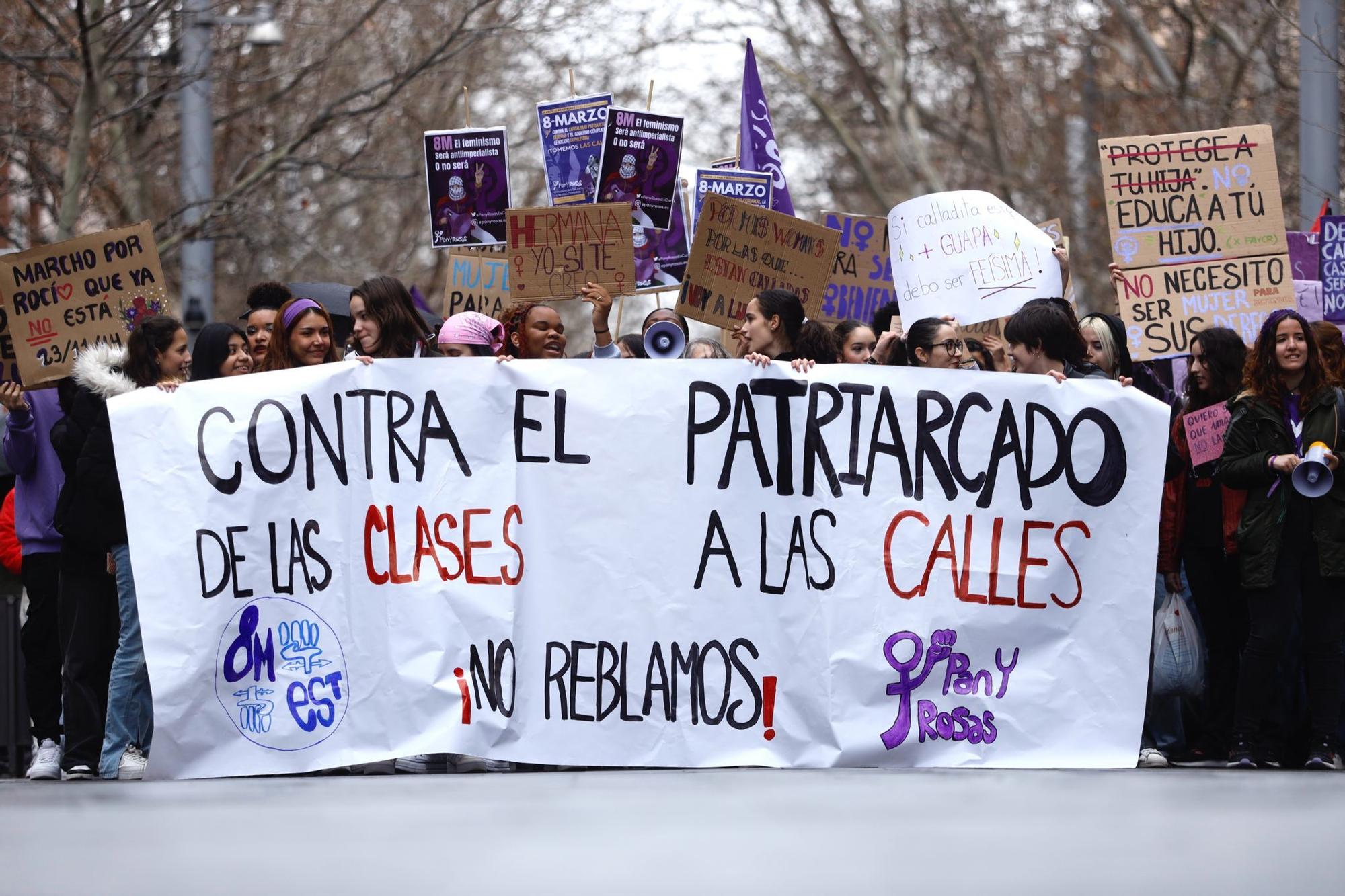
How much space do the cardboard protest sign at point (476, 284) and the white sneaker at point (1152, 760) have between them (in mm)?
3952

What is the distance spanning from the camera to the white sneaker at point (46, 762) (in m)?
8.20

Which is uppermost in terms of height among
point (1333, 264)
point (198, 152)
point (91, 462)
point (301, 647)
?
point (198, 152)

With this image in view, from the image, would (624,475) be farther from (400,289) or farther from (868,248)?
(868,248)

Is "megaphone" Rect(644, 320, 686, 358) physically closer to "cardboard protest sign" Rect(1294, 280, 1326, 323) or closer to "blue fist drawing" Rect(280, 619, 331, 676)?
"blue fist drawing" Rect(280, 619, 331, 676)

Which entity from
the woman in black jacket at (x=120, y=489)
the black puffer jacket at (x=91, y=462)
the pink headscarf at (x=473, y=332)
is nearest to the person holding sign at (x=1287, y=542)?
the pink headscarf at (x=473, y=332)

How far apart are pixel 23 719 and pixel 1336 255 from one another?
19.8 feet

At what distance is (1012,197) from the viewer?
2627 cm

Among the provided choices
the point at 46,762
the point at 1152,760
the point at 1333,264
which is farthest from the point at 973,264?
the point at 46,762

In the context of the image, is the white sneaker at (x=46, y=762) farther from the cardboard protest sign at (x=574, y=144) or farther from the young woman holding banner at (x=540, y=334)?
the cardboard protest sign at (x=574, y=144)

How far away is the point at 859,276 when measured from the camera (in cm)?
1080

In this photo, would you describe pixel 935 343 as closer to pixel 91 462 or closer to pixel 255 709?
pixel 255 709

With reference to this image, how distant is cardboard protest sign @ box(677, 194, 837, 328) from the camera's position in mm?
9422

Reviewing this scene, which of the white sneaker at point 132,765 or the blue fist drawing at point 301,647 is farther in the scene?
the white sneaker at point 132,765

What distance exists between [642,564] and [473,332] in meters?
1.46
